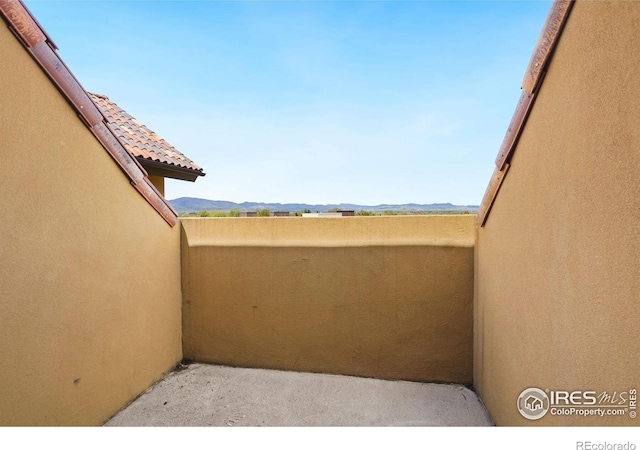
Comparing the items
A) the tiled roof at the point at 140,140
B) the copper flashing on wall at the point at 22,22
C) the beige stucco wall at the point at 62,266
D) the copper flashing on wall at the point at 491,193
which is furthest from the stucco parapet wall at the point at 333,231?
the copper flashing on wall at the point at 22,22

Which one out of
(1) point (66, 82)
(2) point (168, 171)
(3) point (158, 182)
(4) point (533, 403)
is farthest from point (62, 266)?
(4) point (533, 403)

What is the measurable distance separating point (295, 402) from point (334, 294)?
5.58 feet

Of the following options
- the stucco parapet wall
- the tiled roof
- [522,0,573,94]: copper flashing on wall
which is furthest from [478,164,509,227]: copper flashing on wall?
the tiled roof

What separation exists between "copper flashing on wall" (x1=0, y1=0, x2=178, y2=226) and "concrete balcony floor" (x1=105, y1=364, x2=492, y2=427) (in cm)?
303

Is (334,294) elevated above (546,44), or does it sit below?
below

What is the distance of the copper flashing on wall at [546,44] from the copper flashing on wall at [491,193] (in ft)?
3.00

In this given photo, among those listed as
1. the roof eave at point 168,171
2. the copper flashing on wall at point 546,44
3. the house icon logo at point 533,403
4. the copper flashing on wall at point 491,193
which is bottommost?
the house icon logo at point 533,403

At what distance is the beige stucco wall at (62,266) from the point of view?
3014mm

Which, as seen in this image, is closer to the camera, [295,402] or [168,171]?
[295,402]

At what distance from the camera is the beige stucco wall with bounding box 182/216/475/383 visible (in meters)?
4.89

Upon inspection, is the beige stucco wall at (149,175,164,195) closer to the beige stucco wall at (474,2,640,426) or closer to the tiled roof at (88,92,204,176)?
the tiled roof at (88,92,204,176)

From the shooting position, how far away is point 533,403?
2670 mm

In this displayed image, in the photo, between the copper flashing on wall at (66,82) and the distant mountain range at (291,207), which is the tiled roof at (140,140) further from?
the copper flashing on wall at (66,82)

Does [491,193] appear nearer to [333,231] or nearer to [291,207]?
[333,231]
